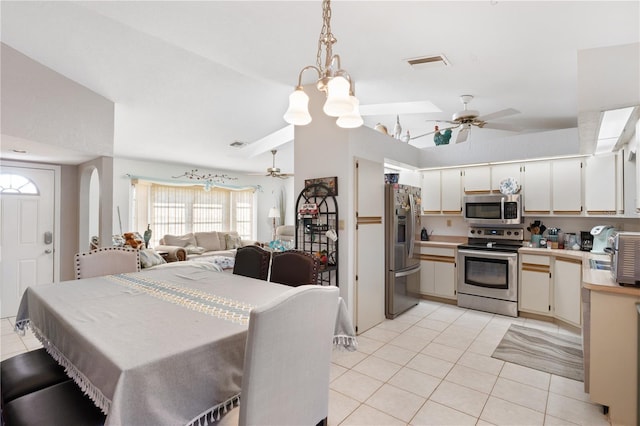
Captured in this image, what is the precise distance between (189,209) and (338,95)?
266 inches

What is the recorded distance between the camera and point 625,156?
3367 mm

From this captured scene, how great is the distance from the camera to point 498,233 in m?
4.45

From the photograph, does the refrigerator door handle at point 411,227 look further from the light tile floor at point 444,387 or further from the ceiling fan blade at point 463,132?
the light tile floor at point 444,387

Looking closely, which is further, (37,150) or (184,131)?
(184,131)

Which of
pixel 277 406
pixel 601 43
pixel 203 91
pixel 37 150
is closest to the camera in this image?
pixel 277 406

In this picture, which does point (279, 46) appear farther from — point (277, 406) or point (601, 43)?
point (277, 406)

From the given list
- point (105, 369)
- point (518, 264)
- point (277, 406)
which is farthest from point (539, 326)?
point (105, 369)

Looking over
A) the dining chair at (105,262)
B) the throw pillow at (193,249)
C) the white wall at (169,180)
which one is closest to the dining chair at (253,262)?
the dining chair at (105,262)

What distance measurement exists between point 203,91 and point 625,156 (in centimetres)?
460

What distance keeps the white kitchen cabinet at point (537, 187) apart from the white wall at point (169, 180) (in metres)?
6.21

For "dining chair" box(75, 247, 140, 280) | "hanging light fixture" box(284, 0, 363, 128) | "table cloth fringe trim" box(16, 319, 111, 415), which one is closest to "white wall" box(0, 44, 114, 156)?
"dining chair" box(75, 247, 140, 280)

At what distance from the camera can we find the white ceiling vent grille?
271 centimetres

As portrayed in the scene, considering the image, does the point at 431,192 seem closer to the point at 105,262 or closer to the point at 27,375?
the point at 105,262

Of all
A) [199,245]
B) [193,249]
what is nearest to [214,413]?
[193,249]
